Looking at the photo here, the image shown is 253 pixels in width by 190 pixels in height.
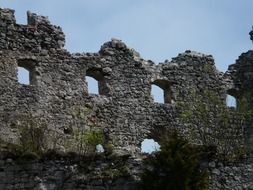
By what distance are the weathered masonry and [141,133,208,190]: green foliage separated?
629 cm

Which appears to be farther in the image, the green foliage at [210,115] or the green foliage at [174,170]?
the green foliage at [210,115]

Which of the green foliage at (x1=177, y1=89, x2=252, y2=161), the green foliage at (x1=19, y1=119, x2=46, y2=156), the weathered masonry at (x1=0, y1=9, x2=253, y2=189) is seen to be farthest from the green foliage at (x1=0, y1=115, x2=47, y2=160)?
the green foliage at (x1=177, y1=89, x2=252, y2=161)

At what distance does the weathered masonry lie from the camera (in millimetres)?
25188

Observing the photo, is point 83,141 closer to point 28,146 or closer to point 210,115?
point 28,146

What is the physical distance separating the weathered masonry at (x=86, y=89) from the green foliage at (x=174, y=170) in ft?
20.6

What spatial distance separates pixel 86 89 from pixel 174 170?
9.87 m

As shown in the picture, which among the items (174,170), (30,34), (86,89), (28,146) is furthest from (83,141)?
(174,170)

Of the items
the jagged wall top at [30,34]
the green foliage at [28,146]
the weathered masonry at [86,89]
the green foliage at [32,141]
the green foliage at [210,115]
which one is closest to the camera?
the green foliage at [28,146]

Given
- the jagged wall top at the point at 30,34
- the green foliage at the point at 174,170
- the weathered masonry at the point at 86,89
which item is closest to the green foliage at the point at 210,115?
the weathered masonry at the point at 86,89

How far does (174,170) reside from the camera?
17.0m

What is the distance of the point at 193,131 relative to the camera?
26.9m

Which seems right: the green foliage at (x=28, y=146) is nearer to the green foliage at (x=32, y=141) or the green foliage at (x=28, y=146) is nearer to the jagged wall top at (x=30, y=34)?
the green foliage at (x=32, y=141)

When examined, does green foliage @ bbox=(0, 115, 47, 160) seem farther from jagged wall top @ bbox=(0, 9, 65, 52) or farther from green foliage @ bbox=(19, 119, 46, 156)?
jagged wall top @ bbox=(0, 9, 65, 52)

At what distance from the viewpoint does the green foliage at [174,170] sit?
17.0 m
